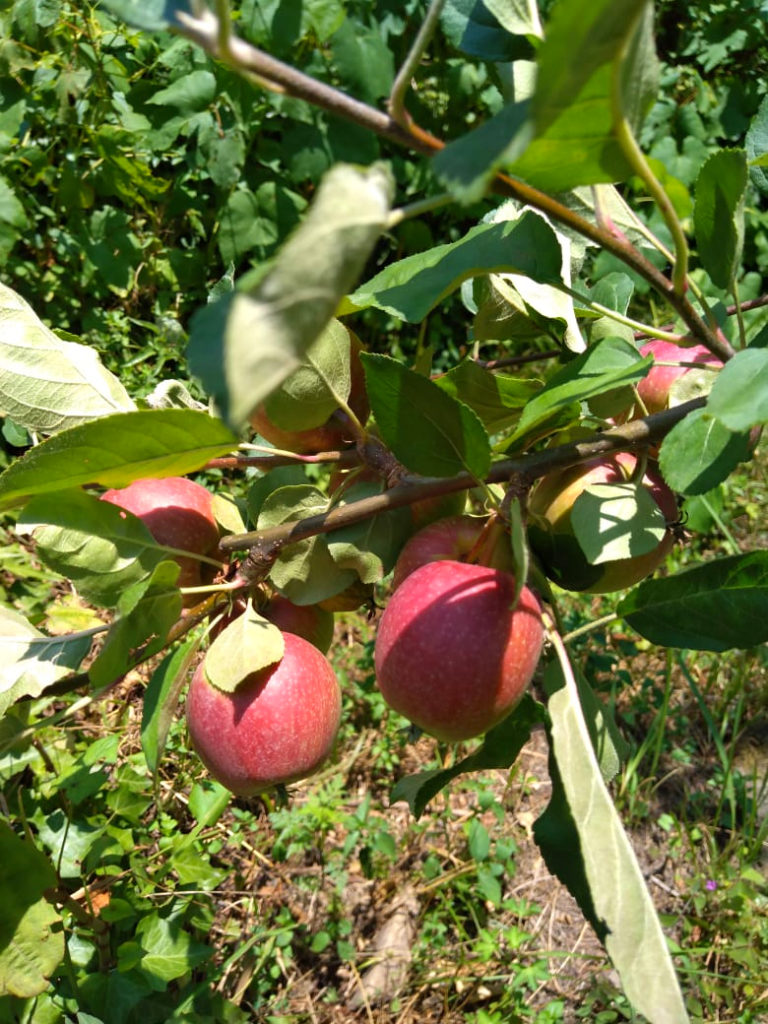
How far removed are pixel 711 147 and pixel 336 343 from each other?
249 cm

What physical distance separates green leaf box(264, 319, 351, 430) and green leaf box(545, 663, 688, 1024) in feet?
0.91

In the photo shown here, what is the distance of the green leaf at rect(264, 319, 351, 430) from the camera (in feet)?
2.00

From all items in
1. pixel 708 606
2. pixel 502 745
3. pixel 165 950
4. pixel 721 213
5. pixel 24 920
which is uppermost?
pixel 721 213

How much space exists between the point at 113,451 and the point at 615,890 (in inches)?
16.0

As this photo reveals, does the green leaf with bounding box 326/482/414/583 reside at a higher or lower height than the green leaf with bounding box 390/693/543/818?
higher

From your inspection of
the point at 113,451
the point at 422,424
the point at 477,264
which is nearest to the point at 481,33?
the point at 477,264

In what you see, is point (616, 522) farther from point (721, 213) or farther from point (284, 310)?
point (284, 310)

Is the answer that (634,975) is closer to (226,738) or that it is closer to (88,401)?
(226,738)

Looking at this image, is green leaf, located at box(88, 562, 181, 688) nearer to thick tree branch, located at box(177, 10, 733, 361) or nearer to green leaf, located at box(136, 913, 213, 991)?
thick tree branch, located at box(177, 10, 733, 361)

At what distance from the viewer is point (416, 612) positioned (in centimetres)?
56

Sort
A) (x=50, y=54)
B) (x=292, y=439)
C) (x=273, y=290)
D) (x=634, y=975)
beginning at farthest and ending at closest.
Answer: (x=50, y=54)
(x=292, y=439)
(x=634, y=975)
(x=273, y=290)

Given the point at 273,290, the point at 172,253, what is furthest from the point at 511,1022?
the point at 172,253

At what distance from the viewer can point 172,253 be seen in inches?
88.6

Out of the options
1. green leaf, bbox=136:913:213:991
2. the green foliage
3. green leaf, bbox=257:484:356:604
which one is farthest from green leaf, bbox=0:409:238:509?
green leaf, bbox=136:913:213:991
